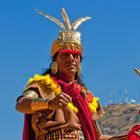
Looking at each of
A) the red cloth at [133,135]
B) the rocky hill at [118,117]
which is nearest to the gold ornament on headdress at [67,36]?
the red cloth at [133,135]

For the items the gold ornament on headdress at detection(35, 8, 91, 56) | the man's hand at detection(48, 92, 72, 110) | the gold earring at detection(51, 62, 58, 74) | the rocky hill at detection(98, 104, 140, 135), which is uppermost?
the rocky hill at detection(98, 104, 140, 135)

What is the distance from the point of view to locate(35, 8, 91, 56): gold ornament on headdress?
808 cm

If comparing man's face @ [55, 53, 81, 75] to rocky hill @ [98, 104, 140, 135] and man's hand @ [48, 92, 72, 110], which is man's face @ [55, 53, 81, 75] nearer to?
man's hand @ [48, 92, 72, 110]

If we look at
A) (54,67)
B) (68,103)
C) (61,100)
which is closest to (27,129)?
(68,103)

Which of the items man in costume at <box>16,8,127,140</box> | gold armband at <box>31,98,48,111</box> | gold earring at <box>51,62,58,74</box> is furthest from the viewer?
gold earring at <box>51,62,58,74</box>

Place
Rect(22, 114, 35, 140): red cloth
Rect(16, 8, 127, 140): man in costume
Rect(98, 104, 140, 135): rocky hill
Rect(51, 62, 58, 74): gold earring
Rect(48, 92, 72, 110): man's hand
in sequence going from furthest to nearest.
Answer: Rect(98, 104, 140, 135): rocky hill → Rect(51, 62, 58, 74): gold earring → Rect(22, 114, 35, 140): red cloth → Rect(16, 8, 127, 140): man in costume → Rect(48, 92, 72, 110): man's hand

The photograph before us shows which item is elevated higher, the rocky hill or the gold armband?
the rocky hill

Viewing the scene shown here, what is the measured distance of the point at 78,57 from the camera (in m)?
8.05

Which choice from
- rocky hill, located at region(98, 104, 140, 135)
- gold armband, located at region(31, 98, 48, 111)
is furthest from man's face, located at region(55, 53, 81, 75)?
rocky hill, located at region(98, 104, 140, 135)

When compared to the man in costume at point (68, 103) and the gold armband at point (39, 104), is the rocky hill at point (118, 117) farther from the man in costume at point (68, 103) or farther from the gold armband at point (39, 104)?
the gold armband at point (39, 104)

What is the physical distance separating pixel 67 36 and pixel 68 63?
364mm

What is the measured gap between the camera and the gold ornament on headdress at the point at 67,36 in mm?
8078

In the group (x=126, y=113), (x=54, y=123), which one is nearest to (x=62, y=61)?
(x=54, y=123)

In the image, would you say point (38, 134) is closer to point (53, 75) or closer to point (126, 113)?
point (53, 75)
